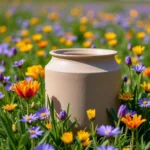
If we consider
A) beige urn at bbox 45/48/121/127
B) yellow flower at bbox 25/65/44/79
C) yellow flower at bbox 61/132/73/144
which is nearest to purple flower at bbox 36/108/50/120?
beige urn at bbox 45/48/121/127

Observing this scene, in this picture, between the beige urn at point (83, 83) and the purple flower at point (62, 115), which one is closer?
the purple flower at point (62, 115)

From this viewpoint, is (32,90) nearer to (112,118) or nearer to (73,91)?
(73,91)

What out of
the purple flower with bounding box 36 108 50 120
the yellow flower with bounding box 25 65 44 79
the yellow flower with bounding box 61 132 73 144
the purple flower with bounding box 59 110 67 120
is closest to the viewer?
the yellow flower with bounding box 61 132 73 144

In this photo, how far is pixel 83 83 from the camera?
1963mm

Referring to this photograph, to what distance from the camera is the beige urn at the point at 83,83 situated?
196cm

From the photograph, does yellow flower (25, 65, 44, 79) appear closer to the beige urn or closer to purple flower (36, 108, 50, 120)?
the beige urn

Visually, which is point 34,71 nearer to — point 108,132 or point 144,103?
point 144,103

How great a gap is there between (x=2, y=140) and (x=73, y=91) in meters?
0.41

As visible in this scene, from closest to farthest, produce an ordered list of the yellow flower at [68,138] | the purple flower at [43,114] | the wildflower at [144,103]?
1. the yellow flower at [68,138]
2. the purple flower at [43,114]
3. the wildflower at [144,103]

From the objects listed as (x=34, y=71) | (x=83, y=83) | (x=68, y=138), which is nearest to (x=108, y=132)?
(x=68, y=138)

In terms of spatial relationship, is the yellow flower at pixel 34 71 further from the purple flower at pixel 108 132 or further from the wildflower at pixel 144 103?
the purple flower at pixel 108 132

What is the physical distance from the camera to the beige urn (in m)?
1.96

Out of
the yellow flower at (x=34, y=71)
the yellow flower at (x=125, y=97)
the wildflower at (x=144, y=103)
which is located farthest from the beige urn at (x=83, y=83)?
the yellow flower at (x=34, y=71)

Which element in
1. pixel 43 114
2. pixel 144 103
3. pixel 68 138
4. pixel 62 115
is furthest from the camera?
pixel 144 103
